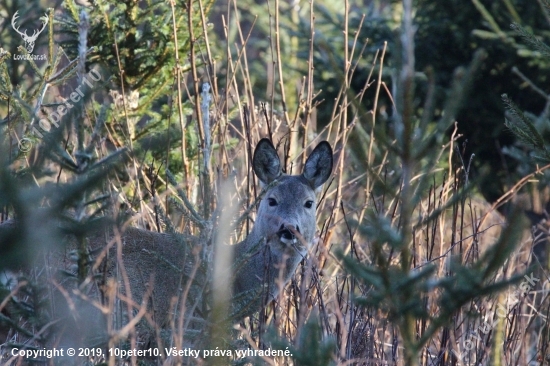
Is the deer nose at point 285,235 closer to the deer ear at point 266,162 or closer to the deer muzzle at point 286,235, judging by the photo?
the deer muzzle at point 286,235

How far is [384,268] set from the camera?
268cm

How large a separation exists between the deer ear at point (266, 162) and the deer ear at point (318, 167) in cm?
34

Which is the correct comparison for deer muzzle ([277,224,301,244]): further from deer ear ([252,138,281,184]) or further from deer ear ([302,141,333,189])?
deer ear ([302,141,333,189])

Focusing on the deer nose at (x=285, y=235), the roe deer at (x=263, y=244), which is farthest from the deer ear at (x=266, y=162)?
the deer nose at (x=285, y=235)

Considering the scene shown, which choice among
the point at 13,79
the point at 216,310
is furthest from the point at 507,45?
the point at 216,310

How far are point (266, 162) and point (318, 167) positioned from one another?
51 centimetres

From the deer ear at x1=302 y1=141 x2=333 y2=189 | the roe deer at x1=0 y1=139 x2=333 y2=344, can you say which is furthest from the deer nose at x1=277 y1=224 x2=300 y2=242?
the deer ear at x1=302 y1=141 x2=333 y2=189

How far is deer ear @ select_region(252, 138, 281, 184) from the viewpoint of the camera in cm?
597

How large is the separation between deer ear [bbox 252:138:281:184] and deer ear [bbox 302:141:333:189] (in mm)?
337

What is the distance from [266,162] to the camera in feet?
20.0

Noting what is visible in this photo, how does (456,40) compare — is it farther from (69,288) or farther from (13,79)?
(69,288)

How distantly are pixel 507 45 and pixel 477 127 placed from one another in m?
1.18

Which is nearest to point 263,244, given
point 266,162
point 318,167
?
point 266,162

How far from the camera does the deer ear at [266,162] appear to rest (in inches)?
235
